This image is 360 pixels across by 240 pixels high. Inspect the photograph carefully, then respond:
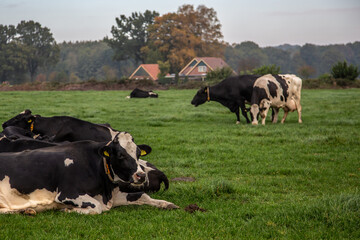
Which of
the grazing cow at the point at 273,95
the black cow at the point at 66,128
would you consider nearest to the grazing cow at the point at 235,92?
the grazing cow at the point at 273,95

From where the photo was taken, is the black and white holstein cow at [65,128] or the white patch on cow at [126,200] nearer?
the white patch on cow at [126,200]

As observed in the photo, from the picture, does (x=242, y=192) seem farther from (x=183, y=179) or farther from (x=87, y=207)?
(x=87, y=207)

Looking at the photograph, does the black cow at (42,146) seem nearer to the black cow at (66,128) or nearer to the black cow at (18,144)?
the black cow at (18,144)

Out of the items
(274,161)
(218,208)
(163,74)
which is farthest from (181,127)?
(163,74)

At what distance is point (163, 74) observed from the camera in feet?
236

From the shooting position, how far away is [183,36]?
80.0 metres

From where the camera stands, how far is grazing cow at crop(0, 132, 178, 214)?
5.77 metres

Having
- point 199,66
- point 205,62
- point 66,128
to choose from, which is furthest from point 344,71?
point 199,66

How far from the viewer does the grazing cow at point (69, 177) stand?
227 inches

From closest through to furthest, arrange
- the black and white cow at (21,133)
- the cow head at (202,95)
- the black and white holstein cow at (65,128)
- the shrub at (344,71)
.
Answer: the black and white cow at (21,133)
the black and white holstein cow at (65,128)
the cow head at (202,95)
the shrub at (344,71)

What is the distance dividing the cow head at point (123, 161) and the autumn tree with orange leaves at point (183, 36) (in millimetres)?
73129

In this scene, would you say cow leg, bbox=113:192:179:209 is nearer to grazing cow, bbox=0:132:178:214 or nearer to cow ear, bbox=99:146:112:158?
Answer: grazing cow, bbox=0:132:178:214

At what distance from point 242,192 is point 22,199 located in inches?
128

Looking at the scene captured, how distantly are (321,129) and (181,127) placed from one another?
4.81m
